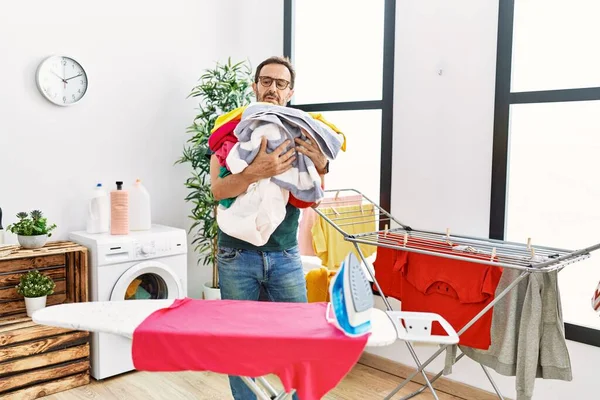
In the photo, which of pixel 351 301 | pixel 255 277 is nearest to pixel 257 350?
pixel 351 301

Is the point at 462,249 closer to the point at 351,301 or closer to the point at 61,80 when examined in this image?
the point at 351,301

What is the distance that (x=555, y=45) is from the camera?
257 centimetres

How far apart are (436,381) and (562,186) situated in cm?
121

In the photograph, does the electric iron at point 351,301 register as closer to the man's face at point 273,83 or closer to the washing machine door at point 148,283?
the man's face at point 273,83

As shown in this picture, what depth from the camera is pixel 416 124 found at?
9.77 ft

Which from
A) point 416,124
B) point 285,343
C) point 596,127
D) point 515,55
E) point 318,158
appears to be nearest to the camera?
point 285,343

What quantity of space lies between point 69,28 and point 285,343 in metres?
2.56

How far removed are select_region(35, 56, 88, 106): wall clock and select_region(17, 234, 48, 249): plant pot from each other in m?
0.78

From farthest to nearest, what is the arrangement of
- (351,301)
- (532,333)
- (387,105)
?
1. (387,105)
2. (532,333)
3. (351,301)

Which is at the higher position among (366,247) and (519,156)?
(519,156)

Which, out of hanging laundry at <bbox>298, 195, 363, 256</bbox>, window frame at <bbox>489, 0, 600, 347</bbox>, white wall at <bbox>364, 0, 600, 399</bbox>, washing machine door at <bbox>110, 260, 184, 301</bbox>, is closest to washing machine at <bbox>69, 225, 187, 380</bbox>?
washing machine door at <bbox>110, 260, 184, 301</bbox>

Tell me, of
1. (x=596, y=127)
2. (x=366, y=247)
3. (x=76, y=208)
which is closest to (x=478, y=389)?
(x=366, y=247)

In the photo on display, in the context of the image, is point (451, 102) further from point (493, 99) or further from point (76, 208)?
point (76, 208)

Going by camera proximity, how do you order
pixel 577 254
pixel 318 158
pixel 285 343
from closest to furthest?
1. pixel 285 343
2. pixel 318 158
3. pixel 577 254
